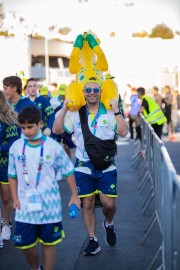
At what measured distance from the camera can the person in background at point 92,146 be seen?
23.6 ft

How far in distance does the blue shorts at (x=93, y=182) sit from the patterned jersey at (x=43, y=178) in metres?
1.60

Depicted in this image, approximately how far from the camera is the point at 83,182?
7266 mm

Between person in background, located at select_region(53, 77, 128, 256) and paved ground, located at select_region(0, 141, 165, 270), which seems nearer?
paved ground, located at select_region(0, 141, 165, 270)

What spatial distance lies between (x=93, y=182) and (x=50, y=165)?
1789mm

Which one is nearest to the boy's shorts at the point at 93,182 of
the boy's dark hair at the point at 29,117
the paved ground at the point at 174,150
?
the boy's dark hair at the point at 29,117

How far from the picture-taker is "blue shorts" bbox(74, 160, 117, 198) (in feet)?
23.8

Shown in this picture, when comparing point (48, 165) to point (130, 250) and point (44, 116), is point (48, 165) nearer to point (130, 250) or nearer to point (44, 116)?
point (130, 250)

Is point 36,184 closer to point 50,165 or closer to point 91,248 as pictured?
point 50,165

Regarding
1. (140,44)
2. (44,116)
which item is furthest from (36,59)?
(44,116)

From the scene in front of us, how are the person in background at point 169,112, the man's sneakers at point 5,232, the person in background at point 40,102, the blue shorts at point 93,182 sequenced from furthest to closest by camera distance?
the person in background at point 169,112 → the person in background at point 40,102 → the man's sneakers at point 5,232 → the blue shorts at point 93,182

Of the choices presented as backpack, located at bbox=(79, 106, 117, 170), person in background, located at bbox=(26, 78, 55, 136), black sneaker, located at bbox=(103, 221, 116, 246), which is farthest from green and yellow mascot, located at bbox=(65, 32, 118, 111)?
person in background, located at bbox=(26, 78, 55, 136)

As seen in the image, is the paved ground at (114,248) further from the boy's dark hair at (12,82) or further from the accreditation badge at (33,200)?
the boy's dark hair at (12,82)

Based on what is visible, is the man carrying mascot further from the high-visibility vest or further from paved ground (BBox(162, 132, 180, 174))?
the high-visibility vest

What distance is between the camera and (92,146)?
7.14m
